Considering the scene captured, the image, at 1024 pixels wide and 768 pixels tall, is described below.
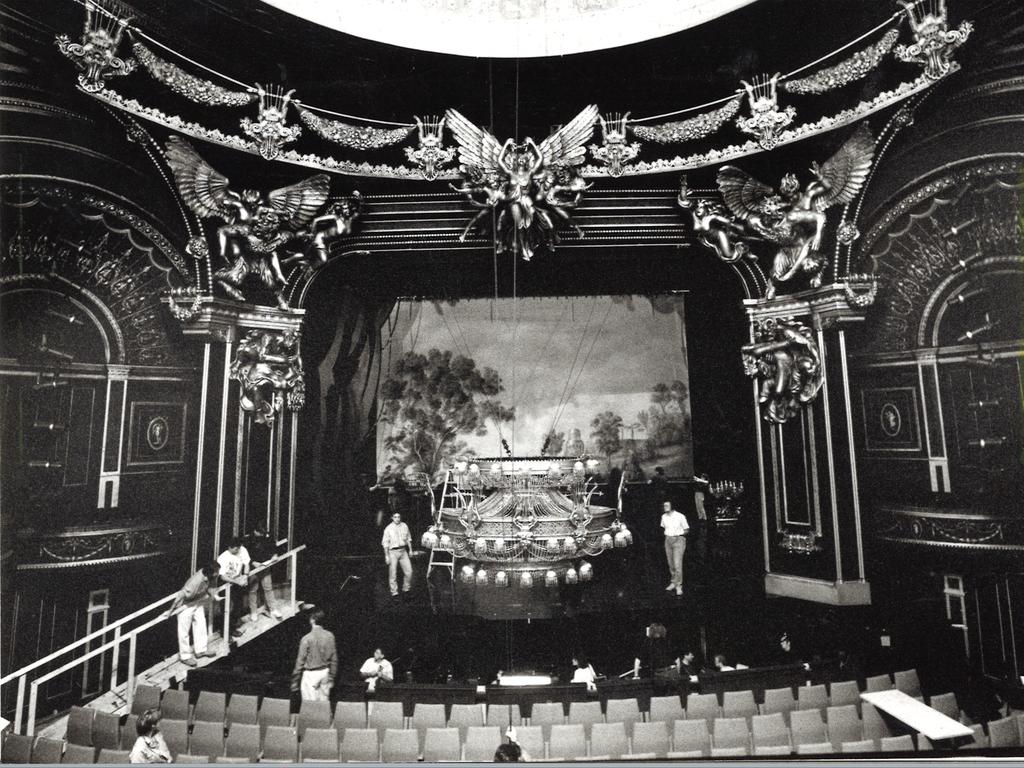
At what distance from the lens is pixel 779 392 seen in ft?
23.6

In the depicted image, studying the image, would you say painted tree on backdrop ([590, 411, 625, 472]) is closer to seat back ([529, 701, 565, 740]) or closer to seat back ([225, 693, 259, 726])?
seat back ([529, 701, 565, 740])

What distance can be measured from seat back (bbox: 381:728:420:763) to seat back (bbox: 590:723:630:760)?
1473mm

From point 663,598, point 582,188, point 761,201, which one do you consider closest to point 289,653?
point 663,598

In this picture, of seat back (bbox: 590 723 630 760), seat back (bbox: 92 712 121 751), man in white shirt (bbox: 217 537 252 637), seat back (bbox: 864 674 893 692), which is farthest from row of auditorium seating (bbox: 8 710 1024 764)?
man in white shirt (bbox: 217 537 252 637)

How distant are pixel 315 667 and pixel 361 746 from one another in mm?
966

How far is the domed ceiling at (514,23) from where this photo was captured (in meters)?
6.53

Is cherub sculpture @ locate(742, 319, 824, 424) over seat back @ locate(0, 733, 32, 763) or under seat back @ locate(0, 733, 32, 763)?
over

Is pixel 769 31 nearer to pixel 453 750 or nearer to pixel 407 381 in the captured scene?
pixel 407 381

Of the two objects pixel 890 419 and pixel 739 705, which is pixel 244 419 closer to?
pixel 739 705

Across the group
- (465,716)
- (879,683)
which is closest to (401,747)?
(465,716)

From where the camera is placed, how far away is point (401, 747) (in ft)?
19.1

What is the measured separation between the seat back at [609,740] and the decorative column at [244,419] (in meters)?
3.51

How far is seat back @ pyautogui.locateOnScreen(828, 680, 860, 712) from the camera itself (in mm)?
6164

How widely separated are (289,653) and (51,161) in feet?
16.5
